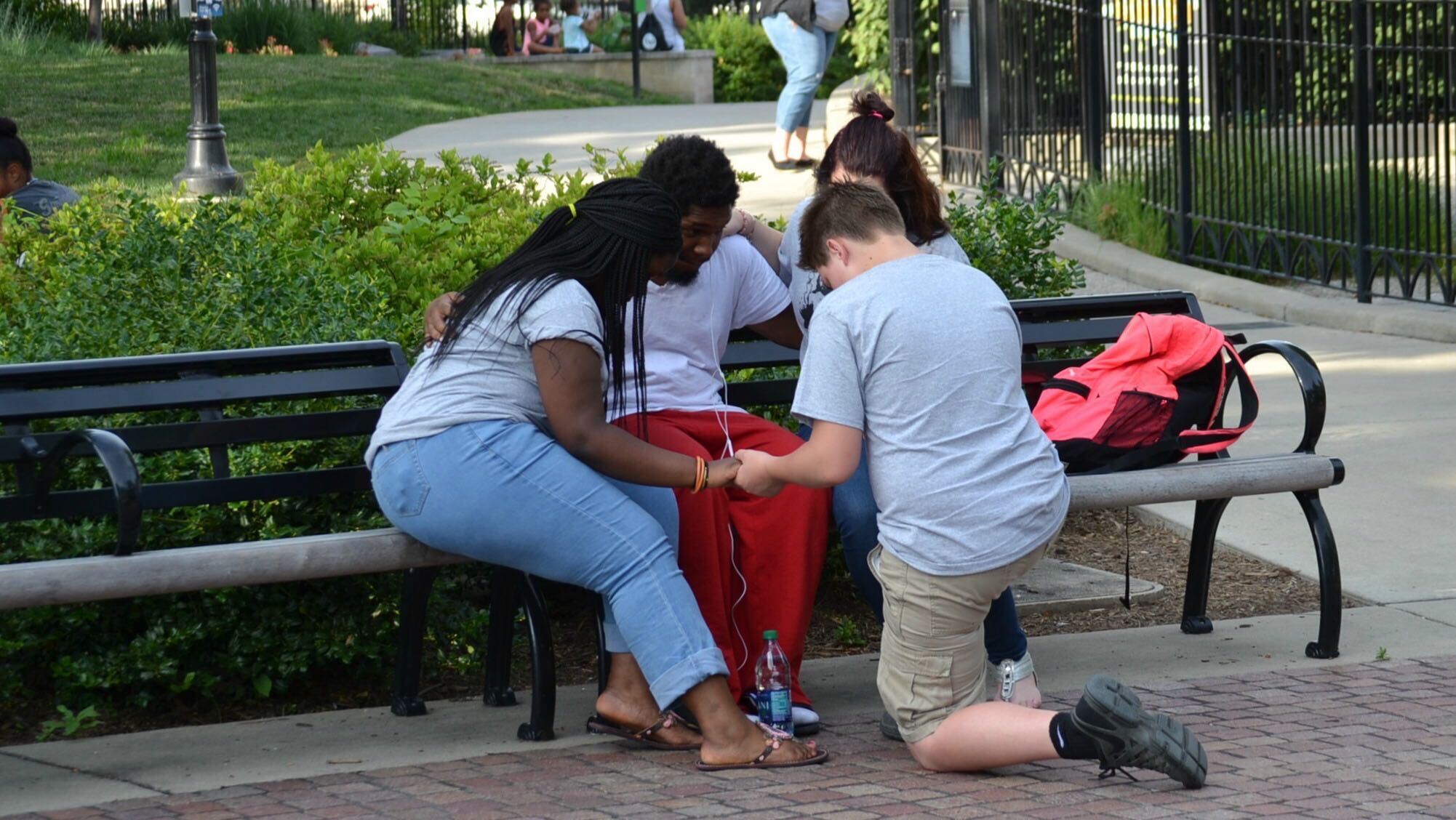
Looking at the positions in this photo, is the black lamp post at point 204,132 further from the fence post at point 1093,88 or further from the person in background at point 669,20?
the person in background at point 669,20

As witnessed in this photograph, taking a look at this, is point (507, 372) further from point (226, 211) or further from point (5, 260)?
point (5, 260)

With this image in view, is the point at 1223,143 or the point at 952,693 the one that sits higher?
the point at 1223,143

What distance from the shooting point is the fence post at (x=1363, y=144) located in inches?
364

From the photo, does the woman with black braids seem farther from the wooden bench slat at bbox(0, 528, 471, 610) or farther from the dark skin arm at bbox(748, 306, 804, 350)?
the dark skin arm at bbox(748, 306, 804, 350)

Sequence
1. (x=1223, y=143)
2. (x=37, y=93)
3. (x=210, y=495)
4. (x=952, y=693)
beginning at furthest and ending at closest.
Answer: (x=37, y=93)
(x=1223, y=143)
(x=210, y=495)
(x=952, y=693)

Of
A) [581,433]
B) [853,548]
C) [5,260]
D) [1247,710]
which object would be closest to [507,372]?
[581,433]

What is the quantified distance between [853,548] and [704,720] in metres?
0.59

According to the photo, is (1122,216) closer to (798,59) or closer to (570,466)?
(798,59)

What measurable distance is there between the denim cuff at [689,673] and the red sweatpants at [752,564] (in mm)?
227

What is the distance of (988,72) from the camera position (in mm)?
12922

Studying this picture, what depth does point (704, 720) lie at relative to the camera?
147 inches

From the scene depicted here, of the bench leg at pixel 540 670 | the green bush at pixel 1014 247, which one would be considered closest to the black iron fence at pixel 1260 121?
the green bush at pixel 1014 247

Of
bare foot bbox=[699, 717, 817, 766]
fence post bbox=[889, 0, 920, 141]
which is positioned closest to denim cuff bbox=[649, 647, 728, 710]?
bare foot bbox=[699, 717, 817, 766]

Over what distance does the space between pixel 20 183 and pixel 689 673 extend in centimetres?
494
